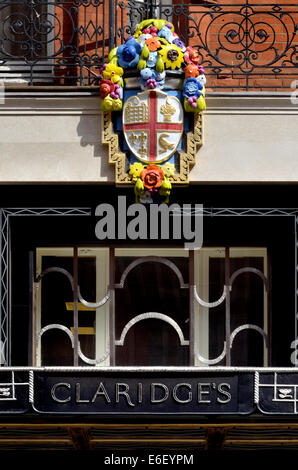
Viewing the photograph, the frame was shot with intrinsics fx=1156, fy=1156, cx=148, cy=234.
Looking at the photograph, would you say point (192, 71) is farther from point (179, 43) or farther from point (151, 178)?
point (151, 178)

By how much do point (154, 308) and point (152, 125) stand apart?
2014 mm

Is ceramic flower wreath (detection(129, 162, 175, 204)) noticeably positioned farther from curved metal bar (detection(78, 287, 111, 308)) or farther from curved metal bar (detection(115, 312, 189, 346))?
curved metal bar (detection(115, 312, 189, 346))

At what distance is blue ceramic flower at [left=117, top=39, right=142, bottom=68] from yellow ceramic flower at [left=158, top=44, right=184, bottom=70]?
0.24 meters

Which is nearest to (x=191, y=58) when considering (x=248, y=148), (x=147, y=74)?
(x=147, y=74)

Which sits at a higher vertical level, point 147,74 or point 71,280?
point 147,74

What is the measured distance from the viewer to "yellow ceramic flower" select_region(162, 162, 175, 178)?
1195 cm

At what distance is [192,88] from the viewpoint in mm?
11766

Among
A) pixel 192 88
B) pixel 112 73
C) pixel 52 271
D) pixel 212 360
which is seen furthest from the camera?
pixel 52 271

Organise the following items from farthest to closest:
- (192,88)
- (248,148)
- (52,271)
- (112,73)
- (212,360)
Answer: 1. (52,271)
2. (212,360)
3. (248,148)
4. (112,73)
5. (192,88)

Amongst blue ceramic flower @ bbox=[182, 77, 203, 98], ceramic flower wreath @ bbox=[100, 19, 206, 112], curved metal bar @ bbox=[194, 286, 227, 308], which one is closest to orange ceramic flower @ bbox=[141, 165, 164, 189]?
ceramic flower wreath @ bbox=[100, 19, 206, 112]

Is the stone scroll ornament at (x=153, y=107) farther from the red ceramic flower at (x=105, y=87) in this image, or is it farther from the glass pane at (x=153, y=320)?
the glass pane at (x=153, y=320)

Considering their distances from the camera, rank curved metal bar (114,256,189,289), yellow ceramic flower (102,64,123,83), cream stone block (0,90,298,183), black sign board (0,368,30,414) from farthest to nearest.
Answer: curved metal bar (114,256,189,289) → cream stone block (0,90,298,183) → yellow ceramic flower (102,64,123,83) → black sign board (0,368,30,414)

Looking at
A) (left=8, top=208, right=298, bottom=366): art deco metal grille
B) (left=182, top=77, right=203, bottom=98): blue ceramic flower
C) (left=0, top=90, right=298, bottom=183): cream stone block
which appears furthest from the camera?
(left=8, top=208, right=298, bottom=366): art deco metal grille

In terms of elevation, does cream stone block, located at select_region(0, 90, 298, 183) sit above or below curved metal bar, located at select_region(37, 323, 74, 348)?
above
